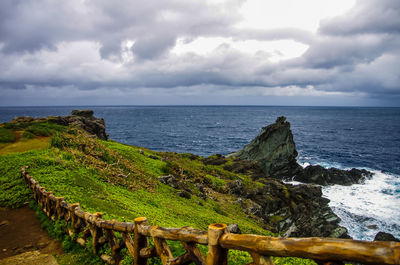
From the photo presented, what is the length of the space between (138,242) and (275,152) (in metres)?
49.7

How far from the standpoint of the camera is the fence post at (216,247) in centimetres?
496

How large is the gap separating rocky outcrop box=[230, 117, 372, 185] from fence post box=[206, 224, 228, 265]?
148 ft

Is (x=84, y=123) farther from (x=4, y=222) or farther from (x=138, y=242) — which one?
(x=138, y=242)

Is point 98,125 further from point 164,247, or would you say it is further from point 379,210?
point 379,210

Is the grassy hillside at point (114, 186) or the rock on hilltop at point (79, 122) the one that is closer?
the grassy hillside at point (114, 186)

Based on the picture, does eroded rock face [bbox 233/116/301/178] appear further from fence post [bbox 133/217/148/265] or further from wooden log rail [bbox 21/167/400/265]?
fence post [bbox 133/217/148/265]

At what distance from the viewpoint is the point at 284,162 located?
5238 centimetres

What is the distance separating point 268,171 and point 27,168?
4470cm

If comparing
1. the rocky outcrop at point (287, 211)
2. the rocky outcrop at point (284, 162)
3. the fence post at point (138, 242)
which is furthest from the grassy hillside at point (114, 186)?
the rocky outcrop at point (284, 162)

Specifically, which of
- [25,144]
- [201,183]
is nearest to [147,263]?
[201,183]

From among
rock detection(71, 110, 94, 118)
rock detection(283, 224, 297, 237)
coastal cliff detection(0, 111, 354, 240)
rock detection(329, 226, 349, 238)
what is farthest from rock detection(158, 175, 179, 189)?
rock detection(71, 110, 94, 118)

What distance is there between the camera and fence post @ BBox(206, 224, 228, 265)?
16.3 feet

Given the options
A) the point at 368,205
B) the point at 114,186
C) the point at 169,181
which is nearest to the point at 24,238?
the point at 114,186

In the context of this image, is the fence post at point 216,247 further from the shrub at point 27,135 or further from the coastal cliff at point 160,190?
the shrub at point 27,135
